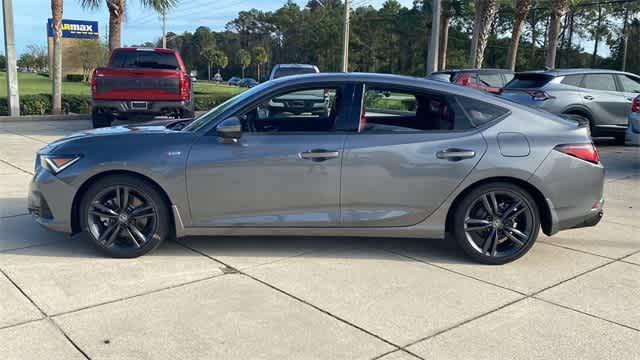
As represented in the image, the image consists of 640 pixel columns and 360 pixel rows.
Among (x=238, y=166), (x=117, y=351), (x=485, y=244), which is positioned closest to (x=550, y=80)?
(x=485, y=244)

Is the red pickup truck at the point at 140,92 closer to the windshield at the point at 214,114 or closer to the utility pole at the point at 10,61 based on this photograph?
the utility pole at the point at 10,61

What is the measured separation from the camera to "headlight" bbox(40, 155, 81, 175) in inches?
185

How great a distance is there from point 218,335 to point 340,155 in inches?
72.2

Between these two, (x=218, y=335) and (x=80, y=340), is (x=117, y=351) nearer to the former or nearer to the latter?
(x=80, y=340)

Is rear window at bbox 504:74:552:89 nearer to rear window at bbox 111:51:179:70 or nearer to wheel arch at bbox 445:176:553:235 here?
rear window at bbox 111:51:179:70

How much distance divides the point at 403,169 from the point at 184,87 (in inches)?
346

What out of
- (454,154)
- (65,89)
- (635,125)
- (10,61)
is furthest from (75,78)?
(454,154)

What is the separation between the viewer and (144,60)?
13273mm

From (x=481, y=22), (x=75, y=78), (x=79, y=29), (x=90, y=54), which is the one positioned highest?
(x=79, y=29)

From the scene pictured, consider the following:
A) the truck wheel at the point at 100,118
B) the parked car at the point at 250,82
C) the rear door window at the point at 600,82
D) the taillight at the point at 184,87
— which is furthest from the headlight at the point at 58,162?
the rear door window at the point at 600,82

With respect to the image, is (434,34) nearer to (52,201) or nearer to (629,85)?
(629,85)

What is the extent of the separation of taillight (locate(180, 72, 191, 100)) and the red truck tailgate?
86 mm

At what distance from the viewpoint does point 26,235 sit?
5473mm

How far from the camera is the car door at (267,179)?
468 cm
